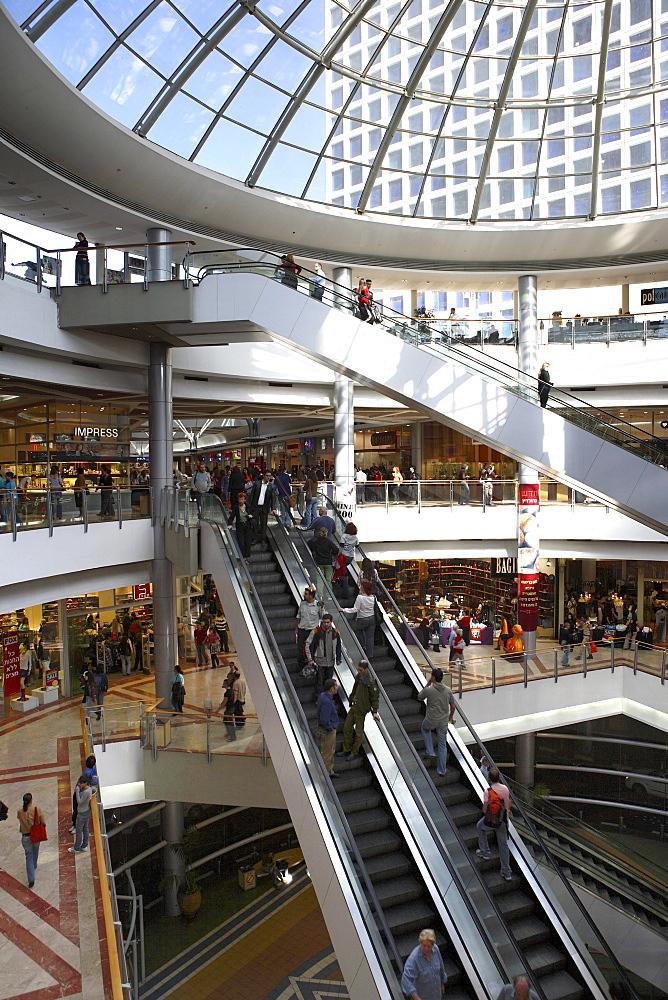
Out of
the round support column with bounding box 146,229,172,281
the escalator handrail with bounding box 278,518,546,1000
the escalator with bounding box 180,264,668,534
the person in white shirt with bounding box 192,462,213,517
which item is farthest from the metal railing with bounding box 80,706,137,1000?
the round support column with bounding box 146,229,172,281

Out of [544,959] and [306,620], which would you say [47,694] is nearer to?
[306,620]

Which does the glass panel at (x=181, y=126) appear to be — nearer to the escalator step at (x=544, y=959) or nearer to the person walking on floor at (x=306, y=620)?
the person walking on floor at (x=306, y=620)

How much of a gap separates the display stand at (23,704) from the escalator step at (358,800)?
498 inches

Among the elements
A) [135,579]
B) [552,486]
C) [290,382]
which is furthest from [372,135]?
[135,579]

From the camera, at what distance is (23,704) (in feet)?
63.1

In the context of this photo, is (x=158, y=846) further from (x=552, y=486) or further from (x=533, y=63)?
(x=533, y=63)

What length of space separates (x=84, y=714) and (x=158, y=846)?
5249mm

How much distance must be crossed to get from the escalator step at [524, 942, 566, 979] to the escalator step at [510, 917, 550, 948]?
0.07 meters

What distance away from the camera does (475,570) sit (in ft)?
97.9

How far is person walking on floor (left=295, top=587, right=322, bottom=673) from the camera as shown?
11.5 meters

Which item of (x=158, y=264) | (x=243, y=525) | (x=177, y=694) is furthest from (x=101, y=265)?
(x=177, y=694)

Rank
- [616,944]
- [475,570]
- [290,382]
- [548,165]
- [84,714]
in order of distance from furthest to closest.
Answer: [475,570] < [290,382] < [548,165] < [84,714] < [616,944]

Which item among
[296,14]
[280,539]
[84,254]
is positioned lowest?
[280,539]

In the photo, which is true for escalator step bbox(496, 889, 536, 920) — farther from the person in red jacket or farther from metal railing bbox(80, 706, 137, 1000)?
the person in red jacket
